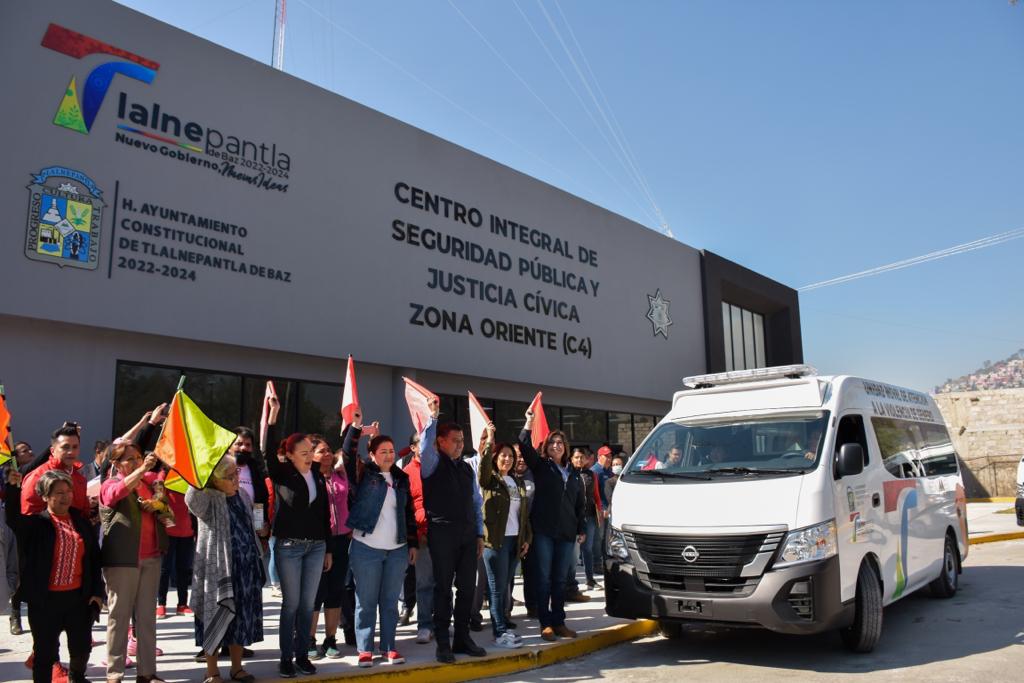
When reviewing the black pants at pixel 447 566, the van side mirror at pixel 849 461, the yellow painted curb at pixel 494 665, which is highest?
the van side mirror at pixel 849 461

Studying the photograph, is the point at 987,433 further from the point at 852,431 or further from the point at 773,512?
the point at 773,512

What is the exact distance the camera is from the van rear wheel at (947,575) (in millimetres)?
9367

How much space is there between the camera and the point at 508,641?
725 cm

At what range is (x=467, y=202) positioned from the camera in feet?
60.2

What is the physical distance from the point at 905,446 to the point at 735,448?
255cm

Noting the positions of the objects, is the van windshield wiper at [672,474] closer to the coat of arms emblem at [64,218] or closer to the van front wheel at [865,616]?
the van front wheel at [865,616]

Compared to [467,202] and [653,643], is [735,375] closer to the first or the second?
[653,643]

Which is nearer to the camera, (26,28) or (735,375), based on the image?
(735,375)

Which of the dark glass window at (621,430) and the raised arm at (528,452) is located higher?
the dark glass window at (621,430)

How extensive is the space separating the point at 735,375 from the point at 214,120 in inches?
401

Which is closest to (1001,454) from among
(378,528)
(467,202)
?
(467,202)

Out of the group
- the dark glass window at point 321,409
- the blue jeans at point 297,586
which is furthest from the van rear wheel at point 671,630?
the dark glass window at point 321,409

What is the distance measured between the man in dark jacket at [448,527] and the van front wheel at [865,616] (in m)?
3.17

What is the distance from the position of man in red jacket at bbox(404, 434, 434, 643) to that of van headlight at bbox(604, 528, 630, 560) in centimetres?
163
